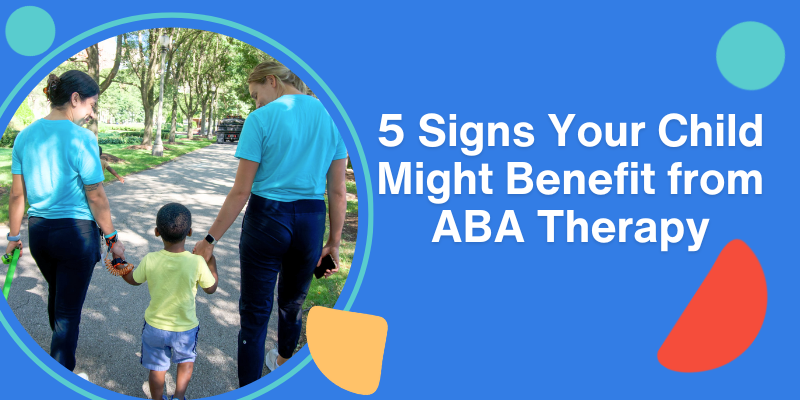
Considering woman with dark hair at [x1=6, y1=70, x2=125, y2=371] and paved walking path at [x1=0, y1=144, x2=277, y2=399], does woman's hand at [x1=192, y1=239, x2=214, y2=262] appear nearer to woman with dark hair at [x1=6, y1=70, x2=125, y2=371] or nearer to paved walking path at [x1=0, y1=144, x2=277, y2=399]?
woman with dark hair at [x1=6, y1=70, x2=125, y2=371]

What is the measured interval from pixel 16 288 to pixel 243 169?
3.15m

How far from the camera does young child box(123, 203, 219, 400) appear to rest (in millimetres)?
2764

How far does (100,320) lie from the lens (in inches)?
160

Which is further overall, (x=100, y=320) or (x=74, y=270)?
(x=100, y=320)

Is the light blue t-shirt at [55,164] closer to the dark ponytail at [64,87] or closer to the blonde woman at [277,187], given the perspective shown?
the dark ponytail at [64,87]

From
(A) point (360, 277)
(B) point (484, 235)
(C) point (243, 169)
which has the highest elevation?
(C) point (243, 169)

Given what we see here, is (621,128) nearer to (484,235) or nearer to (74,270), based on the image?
(484,235)

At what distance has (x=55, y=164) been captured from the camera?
2.71 m

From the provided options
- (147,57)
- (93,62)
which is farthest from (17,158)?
(147,57)

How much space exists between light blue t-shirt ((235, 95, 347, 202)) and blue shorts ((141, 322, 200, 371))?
2.97ft

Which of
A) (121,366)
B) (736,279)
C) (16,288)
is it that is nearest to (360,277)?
(121,366)

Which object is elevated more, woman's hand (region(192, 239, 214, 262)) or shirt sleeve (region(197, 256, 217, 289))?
woman's hand (region(192, 239, 214, 262))

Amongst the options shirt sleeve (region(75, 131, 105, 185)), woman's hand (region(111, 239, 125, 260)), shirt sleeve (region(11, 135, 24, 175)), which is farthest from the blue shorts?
shirt sleeve (region(11, 135, 24, 175))

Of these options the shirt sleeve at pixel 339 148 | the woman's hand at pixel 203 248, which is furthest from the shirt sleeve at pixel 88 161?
the shirt sleeve at pixel 339 148
